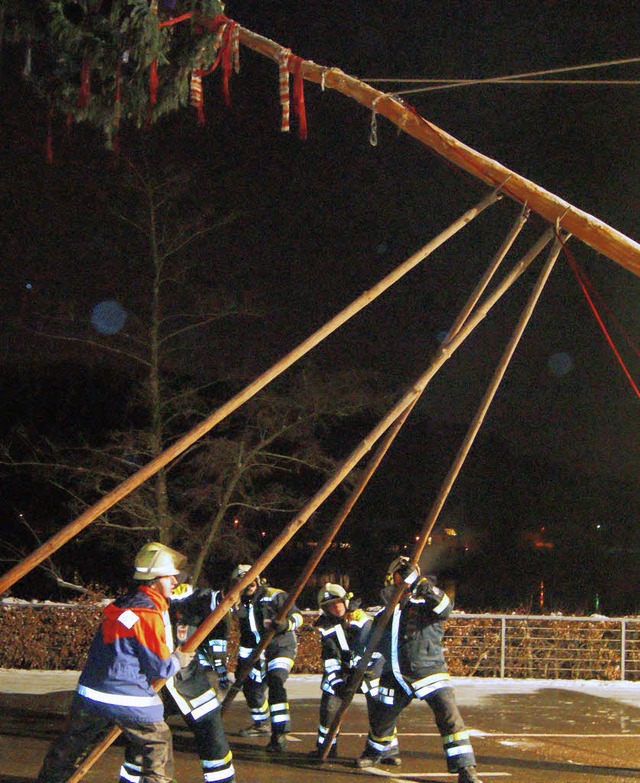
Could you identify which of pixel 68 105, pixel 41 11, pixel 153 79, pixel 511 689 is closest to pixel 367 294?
pixel 153 79

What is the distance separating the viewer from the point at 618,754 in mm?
10406

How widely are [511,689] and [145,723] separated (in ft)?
36.2

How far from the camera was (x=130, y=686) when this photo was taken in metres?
5.93

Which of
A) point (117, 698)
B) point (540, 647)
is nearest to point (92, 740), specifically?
point (117, 698)

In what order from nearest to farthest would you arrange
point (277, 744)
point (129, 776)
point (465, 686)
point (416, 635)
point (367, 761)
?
1. point (129, 776)
2. point (416, 635)
3. point (367, 761)
4. point (277, 744)
5. point (465, 686)

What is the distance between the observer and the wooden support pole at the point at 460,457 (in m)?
8.11

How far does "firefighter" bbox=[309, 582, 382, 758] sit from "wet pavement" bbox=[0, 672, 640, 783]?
41 centimetres

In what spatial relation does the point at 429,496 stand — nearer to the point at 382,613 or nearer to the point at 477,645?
the point at 477,645

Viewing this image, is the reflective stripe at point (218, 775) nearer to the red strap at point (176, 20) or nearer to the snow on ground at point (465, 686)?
the red strap at point (176, 20)

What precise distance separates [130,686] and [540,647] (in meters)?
12.9

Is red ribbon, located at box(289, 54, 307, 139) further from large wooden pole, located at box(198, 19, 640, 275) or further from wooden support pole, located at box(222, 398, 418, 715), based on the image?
wooden support pole, located at box(222, 398, 418, 715)

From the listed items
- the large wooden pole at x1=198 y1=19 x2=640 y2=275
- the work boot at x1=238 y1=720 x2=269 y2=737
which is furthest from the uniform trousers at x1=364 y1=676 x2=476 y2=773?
the large wooden pole at x1=198 y1=19 x2=640 y2=275

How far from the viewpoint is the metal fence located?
17.2 meters

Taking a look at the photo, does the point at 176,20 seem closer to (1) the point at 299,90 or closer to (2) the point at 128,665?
(1) the point at 299,90
